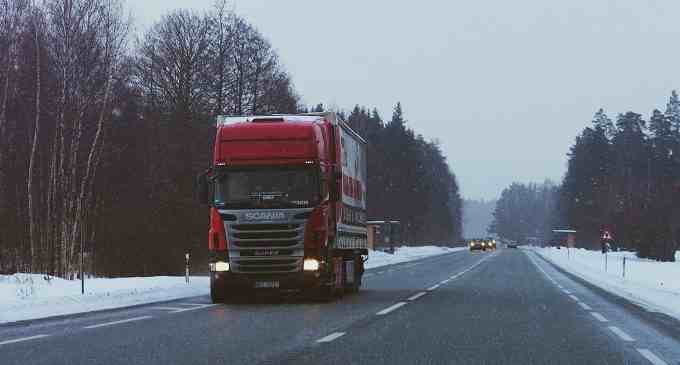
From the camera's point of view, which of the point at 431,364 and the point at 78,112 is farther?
Answer: the point at 78,112

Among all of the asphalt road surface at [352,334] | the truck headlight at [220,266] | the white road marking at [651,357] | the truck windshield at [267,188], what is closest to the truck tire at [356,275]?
the asphalt road surface at [352,334]

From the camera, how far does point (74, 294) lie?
770 inches

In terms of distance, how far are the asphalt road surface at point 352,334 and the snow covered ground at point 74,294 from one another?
970mm

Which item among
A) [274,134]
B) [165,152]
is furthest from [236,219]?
[165,152]

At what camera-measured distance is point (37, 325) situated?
13.1 m

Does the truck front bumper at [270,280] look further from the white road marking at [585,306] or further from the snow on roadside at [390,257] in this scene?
the snow on roadside at [390,257]

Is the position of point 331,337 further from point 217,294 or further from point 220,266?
point 217,294

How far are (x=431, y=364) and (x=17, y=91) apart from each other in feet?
87.2

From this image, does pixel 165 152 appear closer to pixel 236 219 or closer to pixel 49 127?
pixel 49 127

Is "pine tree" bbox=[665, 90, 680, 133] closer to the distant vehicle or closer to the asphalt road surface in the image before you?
the distant vehicle

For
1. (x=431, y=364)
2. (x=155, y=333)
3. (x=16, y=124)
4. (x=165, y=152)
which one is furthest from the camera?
(x=165, y=152)

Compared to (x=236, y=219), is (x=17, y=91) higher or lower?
higher

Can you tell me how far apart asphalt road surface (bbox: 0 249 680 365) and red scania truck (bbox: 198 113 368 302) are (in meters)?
0.70

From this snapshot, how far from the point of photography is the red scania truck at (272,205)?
17078mm
